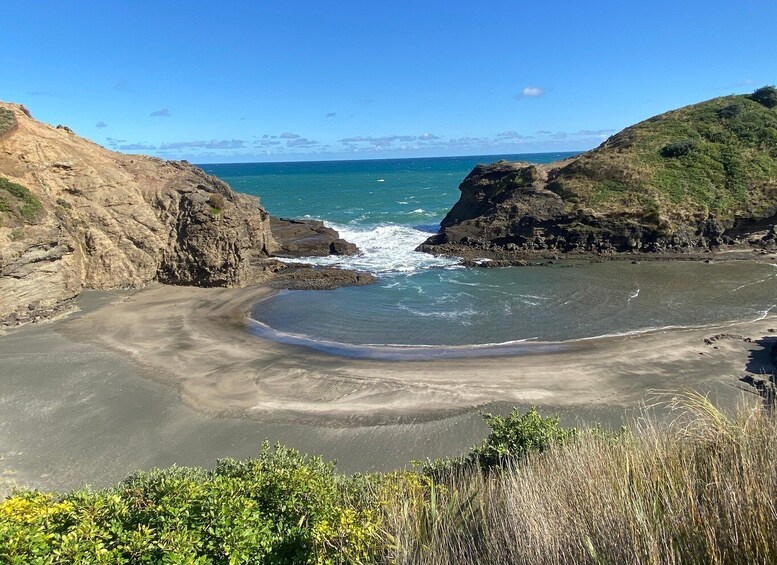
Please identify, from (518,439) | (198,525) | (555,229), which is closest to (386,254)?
(555,229)

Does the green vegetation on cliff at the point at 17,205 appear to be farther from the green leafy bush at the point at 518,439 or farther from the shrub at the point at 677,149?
the shrub at the point at 677,149

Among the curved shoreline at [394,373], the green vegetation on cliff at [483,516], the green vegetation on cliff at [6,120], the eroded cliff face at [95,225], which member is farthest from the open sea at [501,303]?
the green vegetation on cliff at [6,120]

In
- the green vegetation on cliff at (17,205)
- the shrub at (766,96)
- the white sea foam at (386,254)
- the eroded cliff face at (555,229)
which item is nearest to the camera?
the green vegetation on cliff at (17,205)

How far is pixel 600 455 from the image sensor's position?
6.67m

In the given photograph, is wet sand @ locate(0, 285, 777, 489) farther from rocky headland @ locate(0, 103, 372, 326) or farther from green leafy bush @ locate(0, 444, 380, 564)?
green leafy bush @ locate(0, 444, 380, 564)

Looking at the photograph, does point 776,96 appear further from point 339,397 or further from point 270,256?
point 339,397

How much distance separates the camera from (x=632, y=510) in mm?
5258

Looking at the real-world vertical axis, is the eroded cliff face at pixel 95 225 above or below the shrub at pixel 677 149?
below

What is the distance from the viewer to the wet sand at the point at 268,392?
52.7 ft

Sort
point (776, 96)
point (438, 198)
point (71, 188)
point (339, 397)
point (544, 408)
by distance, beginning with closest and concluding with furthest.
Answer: point (544, 408) → point (339, 397) → point (71, 188) → point (776, 96) → point (438, 198)

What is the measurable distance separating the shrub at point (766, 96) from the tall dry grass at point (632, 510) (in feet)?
244

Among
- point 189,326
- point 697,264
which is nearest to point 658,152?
point 697,264

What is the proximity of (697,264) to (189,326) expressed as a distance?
4147cm

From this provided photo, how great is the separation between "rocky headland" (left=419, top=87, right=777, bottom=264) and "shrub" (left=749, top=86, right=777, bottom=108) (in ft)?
1.11
